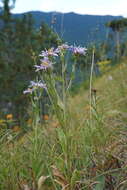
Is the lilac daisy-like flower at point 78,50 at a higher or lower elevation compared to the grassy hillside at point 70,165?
higher

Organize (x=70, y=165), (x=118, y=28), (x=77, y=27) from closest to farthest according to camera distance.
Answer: (x=70, y=165)
(x=77, y=27)
(x=118, y=28)

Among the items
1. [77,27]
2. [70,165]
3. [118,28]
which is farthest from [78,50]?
[118,28]

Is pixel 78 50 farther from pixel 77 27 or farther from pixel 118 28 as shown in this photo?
pixel 118 28

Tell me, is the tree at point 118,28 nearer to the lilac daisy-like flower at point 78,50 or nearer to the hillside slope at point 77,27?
the hillside slope at point 77,27

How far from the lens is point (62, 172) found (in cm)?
128

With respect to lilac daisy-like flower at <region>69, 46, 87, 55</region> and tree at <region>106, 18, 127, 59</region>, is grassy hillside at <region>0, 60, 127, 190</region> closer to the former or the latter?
lilac daisy-like flower at <region>69, 46, 87, 55</region>

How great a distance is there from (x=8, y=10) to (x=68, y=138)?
463cm

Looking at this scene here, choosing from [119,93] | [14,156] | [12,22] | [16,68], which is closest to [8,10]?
[12,22]

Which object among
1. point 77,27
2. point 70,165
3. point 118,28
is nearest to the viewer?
point 70,165

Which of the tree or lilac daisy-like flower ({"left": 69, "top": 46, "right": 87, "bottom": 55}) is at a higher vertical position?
lilac daisy-like flower ({"left": 69, "top": 46, "right": 87, "bottom": 55})

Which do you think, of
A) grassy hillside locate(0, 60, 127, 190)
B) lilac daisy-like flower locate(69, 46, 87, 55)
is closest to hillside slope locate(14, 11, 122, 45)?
lilac daisy-like flower locate(69, 46, 87, 55)

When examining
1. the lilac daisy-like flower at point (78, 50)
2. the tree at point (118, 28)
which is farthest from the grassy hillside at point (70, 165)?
the tree at point (118, 28)

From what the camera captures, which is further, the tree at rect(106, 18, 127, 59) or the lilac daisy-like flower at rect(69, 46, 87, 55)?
the tree at rect(106, 18, 127, 59)

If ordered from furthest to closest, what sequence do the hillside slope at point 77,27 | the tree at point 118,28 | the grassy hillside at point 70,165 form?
1. the tree at point 118,28
2. the hillside slope at point 77,27
3. the grassy hillside at point 70,165
